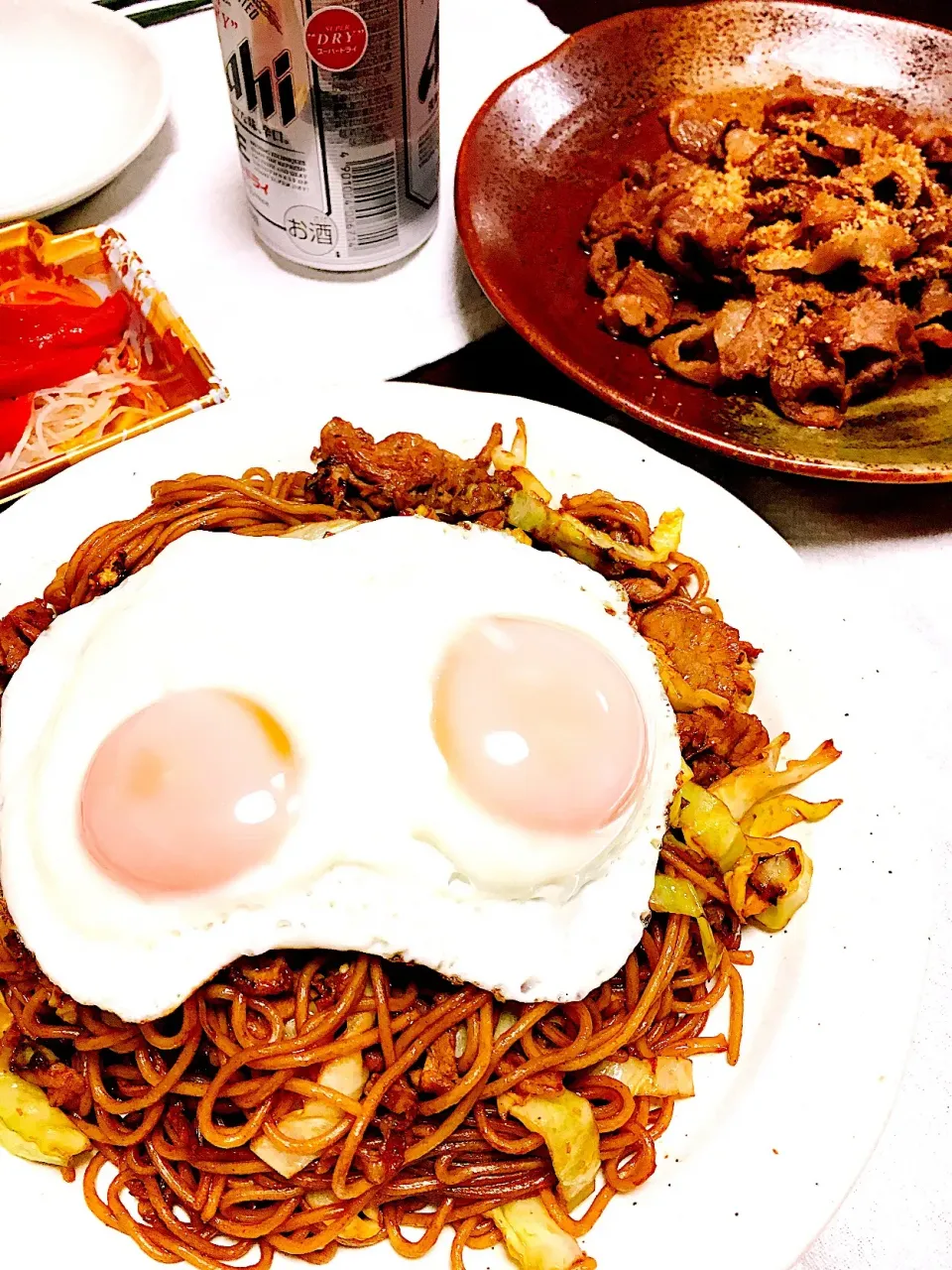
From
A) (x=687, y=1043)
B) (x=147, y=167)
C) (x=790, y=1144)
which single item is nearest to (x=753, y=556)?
(x=687, y=1043)

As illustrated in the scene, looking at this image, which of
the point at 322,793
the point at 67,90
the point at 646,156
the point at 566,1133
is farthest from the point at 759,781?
the point at 67,90

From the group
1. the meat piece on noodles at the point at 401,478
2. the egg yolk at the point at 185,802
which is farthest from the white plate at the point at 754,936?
the egg yolk at the point at 185,802

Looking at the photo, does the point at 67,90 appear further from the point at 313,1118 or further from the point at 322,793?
the point at 313,1118

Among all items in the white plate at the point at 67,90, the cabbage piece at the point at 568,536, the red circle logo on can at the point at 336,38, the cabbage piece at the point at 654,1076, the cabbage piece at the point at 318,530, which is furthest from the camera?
the white plate at the point at 67,90

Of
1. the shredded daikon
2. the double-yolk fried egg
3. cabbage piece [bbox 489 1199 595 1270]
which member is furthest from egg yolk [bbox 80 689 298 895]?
the shredded daikon

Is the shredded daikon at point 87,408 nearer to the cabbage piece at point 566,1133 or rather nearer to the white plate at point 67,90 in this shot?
the white plate at point 67,90

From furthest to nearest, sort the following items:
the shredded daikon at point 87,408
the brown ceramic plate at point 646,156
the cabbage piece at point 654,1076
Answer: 1. the shredded daikon at point 87,408
2. the brown ceramic plate at point 646,156
3. the cabbage piece at point 654,1076
